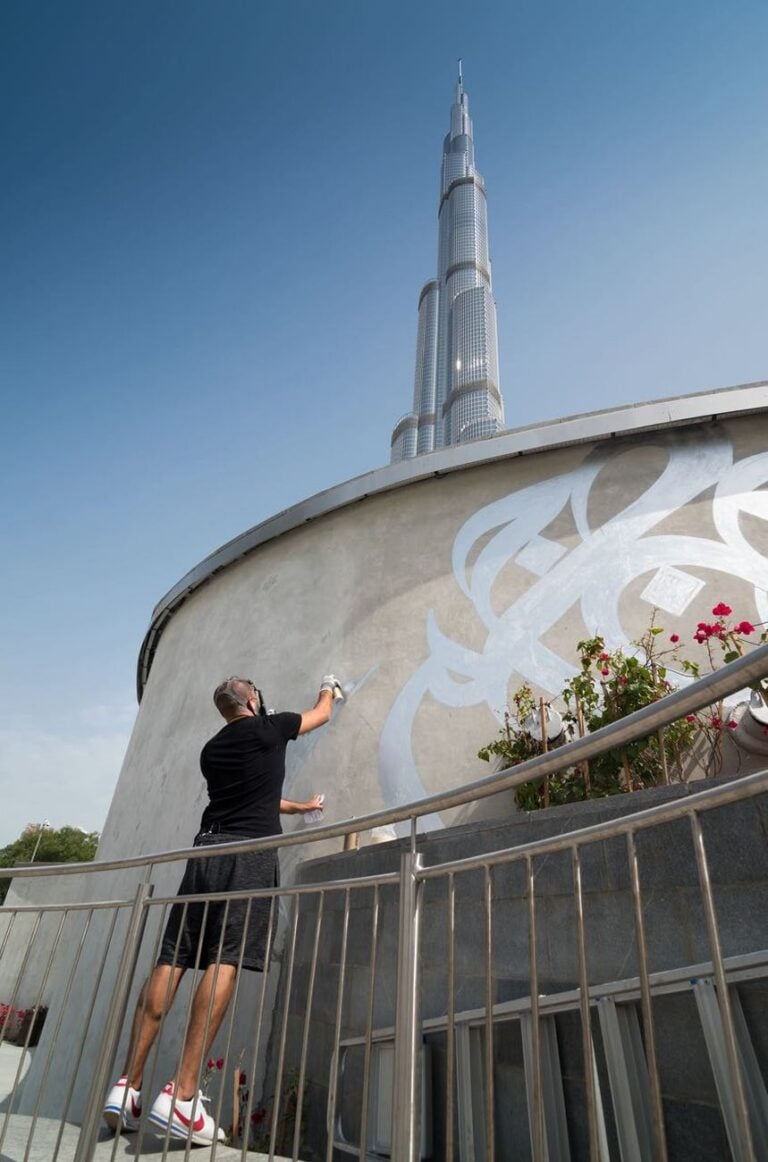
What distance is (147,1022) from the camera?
2.69 metres

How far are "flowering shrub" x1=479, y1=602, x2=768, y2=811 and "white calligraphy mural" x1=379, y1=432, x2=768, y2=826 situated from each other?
0.29 meters

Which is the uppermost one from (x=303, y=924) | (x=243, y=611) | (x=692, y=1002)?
(x=243, y=611)

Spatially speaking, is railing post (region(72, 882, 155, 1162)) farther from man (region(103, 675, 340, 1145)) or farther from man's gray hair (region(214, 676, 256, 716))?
man's gray hair (region(214, 676, 256, 716))

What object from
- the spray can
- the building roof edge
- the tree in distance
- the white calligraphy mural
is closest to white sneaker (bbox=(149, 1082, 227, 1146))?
the white calligraphy mural

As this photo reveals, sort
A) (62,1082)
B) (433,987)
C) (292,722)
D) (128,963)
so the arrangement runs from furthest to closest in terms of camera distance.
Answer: (62,1082)
(292,722)
(433,987)
(128,963)

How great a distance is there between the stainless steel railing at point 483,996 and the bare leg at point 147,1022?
0.09 meters

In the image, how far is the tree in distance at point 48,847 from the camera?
34750 mm

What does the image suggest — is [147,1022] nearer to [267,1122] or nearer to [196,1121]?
[196,1121]

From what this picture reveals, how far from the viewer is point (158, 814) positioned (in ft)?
24.1

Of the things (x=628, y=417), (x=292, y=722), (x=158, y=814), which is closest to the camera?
(x=292, y=722)

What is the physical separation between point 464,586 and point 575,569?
1.11 m

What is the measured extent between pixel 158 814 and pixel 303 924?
367 centimetres

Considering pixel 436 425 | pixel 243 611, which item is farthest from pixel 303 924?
pixel 436 425

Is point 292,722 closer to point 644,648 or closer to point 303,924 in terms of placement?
point 303,924
